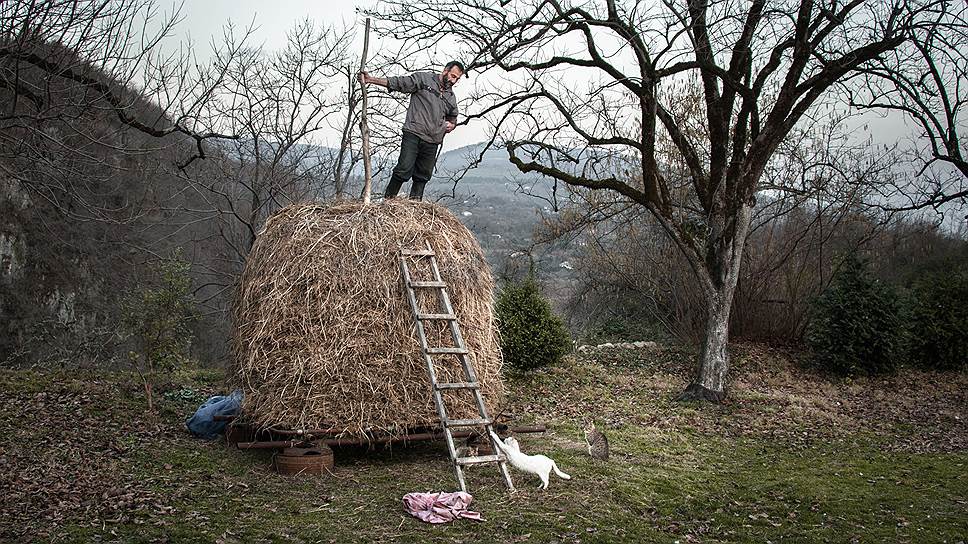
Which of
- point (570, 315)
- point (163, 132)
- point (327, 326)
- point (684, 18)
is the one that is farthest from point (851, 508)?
point (570, 315)

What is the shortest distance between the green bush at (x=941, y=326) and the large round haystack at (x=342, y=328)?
1039cm

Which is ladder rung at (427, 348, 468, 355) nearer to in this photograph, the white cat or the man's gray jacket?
the white cat

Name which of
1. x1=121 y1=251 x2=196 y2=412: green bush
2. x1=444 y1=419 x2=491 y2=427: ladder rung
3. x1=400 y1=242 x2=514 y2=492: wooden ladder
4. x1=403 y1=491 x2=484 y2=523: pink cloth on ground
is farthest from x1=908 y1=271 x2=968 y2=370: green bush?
x1=121 y1=251 x2=196 y2=412: green bush

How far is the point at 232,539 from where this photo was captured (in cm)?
512

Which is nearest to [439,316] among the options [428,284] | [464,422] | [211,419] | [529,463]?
[428,284]

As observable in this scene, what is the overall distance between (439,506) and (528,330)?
24.2 feet

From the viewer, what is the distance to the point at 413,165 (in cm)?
885

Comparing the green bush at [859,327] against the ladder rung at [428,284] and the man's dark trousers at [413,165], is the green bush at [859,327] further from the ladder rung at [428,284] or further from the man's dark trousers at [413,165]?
Result: the ladder rung at [428,284]

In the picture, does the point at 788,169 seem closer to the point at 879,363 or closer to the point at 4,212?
the point at 879,363

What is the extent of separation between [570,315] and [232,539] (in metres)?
15.3

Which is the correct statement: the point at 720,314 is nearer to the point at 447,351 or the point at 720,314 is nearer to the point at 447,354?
the point at 447,354

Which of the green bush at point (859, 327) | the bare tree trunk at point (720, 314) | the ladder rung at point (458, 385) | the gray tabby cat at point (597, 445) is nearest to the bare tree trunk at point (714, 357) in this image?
the bare tree trunk at point (720, 314)

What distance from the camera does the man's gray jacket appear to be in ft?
28.4

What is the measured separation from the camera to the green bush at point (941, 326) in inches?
540
